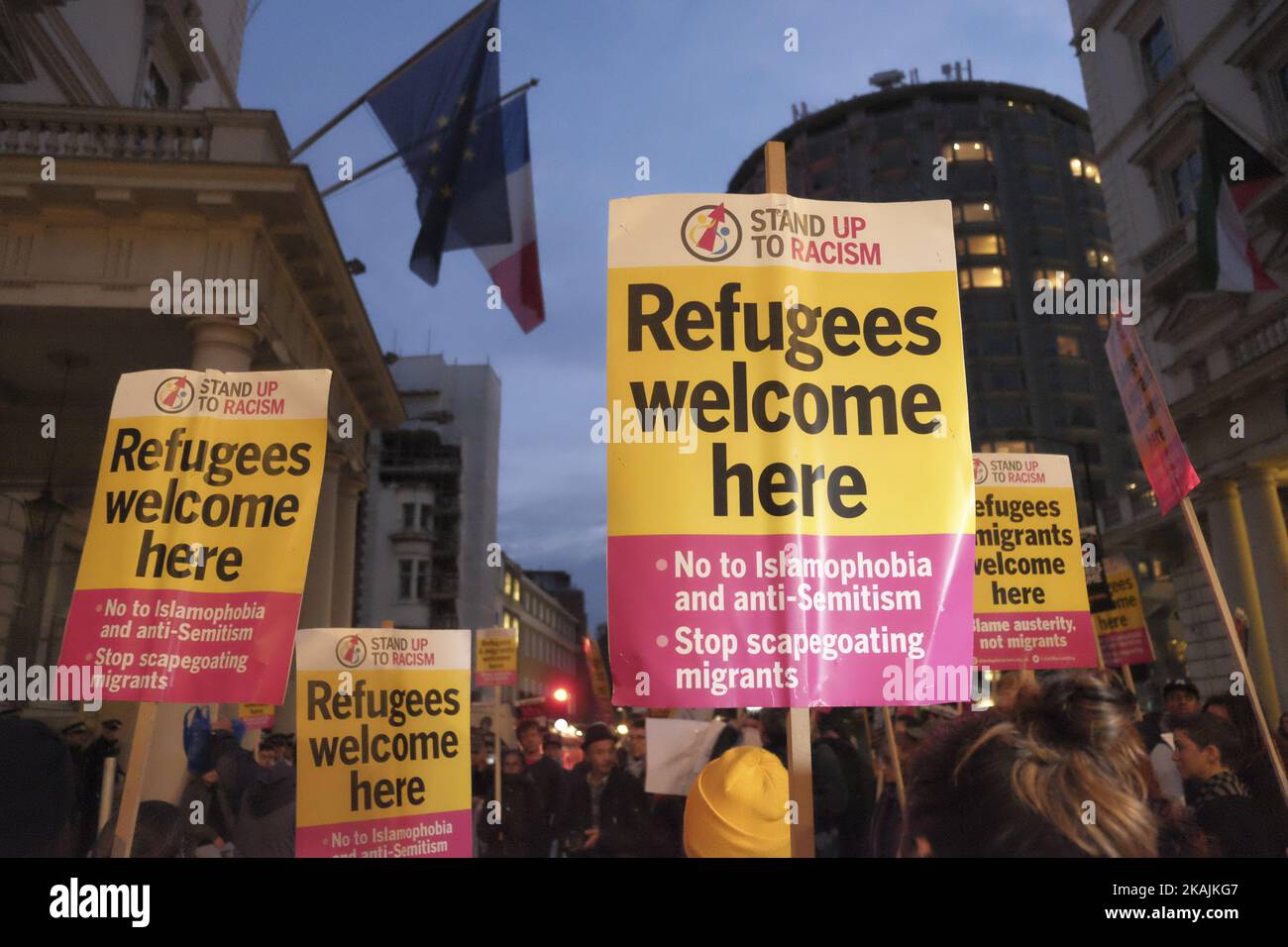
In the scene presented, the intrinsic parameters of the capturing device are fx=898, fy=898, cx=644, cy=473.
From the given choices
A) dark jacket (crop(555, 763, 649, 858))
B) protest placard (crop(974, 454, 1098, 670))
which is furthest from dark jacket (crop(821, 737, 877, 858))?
dark jacket (crop(555, 763, 649, 858))

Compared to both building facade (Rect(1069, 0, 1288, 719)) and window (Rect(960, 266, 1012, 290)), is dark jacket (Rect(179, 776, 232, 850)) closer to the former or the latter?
building facade (Rect(1069, 0, 1288, 719))

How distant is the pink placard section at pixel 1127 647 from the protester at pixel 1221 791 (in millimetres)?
6047

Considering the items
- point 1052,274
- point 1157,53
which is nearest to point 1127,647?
point 1157,53

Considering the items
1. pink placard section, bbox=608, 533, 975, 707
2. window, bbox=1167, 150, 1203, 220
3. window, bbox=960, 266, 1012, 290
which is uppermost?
window, bbox=960, 266, 1012, 290

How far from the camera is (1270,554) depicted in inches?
695

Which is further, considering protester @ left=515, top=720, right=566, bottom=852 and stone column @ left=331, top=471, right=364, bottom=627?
stone column @ left=331, top=471, right=364, bottom=627

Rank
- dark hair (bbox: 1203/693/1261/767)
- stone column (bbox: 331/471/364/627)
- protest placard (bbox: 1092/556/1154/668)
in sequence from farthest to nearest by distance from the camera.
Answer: stone column (bbox: 331/471/364/627) → protest placard (bbox: 1092/556/1154/668) → dark hair (bbox: 1203/693/1261/767)

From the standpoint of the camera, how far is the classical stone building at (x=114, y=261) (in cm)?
1109

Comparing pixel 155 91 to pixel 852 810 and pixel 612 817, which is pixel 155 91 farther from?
pixel 852 810

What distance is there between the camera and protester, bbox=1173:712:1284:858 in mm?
4109

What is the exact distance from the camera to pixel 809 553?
9.25 ft

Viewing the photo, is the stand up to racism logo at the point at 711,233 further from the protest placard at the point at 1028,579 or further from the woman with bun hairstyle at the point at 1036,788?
the protest placard at the point at 1028,579

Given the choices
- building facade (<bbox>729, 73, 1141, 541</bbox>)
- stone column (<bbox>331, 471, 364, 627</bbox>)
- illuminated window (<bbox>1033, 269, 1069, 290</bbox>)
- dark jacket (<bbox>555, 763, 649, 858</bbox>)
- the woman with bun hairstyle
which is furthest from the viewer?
illuminated window (<bbox>1033, 269, 1069, 290</bbox>)

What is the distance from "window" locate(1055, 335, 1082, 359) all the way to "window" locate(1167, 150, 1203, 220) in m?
45.4
